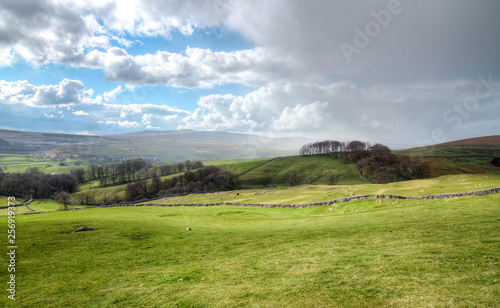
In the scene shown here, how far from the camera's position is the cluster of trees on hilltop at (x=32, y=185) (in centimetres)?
13500

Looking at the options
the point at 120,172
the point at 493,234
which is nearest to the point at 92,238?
the point at 493,234

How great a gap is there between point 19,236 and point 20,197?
508ft

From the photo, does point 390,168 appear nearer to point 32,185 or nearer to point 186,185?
point 186,185

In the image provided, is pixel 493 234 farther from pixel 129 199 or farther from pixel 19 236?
pixel 129 199

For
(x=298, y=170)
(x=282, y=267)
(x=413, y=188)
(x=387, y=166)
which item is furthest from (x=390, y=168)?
(x=282, y=267)

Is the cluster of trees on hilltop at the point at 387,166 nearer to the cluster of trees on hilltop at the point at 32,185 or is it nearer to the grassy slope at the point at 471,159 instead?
the grassy slope at the point at 471,159

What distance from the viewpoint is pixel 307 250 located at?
1611 centimetres

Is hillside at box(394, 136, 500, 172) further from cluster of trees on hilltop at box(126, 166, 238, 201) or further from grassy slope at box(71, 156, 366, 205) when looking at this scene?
cluster of trees on hilltop at box(126, 166, 238, 201)

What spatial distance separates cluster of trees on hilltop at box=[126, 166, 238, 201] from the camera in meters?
134

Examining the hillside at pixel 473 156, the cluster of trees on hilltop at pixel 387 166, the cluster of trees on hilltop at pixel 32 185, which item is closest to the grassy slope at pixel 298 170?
the cluster of trees on hilltop at pixel 387 166

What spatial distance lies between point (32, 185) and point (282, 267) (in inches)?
7250

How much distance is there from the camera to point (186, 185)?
142625mm

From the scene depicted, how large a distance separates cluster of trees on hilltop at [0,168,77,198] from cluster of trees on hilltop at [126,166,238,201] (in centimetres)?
5268

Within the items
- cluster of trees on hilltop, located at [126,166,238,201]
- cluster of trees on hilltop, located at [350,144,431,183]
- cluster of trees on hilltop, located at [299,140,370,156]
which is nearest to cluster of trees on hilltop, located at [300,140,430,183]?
cluster of trees on hilltop, located at [350,144,431,183]
